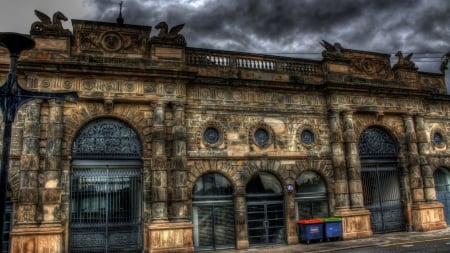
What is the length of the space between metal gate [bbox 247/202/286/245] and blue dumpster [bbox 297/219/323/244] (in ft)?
2.42

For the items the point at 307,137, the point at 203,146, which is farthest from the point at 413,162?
the point at 203,146

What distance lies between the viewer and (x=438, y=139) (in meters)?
19.4

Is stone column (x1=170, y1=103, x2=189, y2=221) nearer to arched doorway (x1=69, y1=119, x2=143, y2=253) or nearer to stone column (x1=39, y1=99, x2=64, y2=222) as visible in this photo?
arched doorway (x1=69, y1=119, x2=143, y2=253)

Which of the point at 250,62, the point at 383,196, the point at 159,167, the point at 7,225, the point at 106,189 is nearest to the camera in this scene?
the point at 7,225

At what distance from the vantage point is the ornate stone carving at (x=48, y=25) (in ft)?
43.3

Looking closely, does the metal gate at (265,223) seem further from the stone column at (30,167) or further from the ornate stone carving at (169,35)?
the stone column at (30,167)

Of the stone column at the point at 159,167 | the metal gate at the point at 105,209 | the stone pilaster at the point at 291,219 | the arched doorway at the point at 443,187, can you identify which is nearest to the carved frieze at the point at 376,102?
the arched doorway at the point at 443,187

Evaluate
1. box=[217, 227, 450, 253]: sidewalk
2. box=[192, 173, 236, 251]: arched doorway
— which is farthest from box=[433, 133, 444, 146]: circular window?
box=[192, 173, 236, 251]: arched doorway

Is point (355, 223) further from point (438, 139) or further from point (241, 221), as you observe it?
point (438, 139)

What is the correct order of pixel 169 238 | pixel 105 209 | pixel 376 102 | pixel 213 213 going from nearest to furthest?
pixel 169 238 → pixel 105 209 → pixel 213 213 → pixel 376 102

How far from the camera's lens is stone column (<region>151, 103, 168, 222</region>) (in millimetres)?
13023

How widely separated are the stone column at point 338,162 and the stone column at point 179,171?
665 cm

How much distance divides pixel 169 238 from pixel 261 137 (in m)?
5.63

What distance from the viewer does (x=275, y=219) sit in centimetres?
1514
